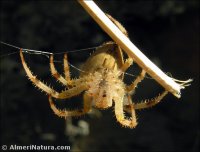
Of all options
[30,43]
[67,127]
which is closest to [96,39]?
[30,43]

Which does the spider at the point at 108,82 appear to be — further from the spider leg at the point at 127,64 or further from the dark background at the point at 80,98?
the dark background at the point at 80,98

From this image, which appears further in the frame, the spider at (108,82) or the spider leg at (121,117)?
the spider leg at (121,117)

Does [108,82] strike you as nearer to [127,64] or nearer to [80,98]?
[127,64]

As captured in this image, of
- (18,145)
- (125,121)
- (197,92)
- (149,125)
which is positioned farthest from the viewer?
(197,92)

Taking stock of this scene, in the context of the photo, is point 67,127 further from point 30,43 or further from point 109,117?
point 30,43

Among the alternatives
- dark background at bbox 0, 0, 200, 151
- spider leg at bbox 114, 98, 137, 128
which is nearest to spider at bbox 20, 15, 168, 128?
spider leg at bbox 114, 98, 137, 128

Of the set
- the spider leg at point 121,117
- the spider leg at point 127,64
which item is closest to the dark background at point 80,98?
the spider leg at point 121,117

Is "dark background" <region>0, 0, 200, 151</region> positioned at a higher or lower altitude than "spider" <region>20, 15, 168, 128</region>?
higher

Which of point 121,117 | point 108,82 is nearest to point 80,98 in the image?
point 121,117

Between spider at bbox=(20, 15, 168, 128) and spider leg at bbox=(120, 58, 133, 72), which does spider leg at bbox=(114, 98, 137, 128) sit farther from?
spider leg at bbox=(120, 58, 133, 72)
